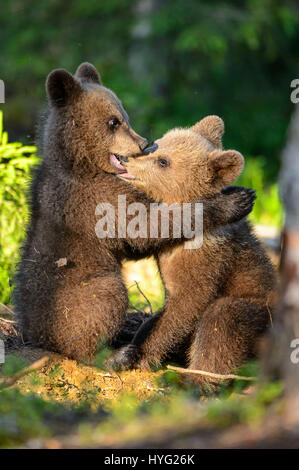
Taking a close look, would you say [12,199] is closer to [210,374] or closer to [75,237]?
[75,237]

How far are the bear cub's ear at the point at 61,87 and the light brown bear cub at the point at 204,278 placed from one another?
2.24ft

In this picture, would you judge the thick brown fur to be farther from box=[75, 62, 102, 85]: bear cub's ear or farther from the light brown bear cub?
box=[75, 62, 102, 85]: bear cub's ear

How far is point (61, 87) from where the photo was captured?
4.87m

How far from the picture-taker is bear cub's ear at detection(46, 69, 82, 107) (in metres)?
4.78

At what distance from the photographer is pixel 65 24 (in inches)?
530

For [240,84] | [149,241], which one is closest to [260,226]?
[149,241]

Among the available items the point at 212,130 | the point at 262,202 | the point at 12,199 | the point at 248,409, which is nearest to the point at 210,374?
the point at 248,409

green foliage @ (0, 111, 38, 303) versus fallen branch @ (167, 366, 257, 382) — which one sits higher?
green foliage @ (0, 111, 38, 303)

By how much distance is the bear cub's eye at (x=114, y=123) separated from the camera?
16.5 ft

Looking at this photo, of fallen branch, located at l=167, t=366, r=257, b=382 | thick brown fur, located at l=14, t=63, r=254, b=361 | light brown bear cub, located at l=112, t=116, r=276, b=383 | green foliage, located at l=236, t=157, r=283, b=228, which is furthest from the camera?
green foliage, located at l=236, t=157, r=283, b=228

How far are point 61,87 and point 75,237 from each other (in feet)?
3.75

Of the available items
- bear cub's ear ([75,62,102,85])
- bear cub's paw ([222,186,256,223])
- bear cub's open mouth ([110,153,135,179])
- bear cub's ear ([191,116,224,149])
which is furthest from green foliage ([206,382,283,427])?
bear cub's ear ([75,62,102,85])

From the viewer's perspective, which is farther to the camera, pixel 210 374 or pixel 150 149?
pixel 150 149
